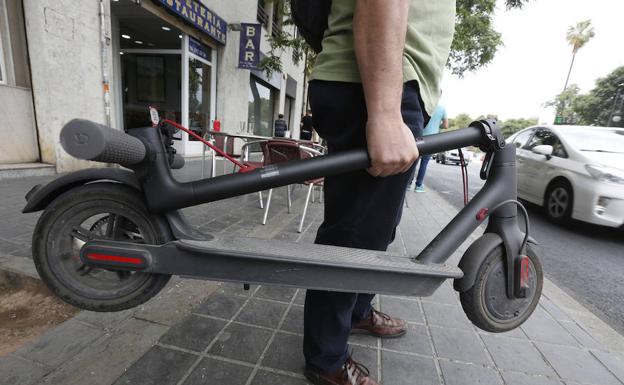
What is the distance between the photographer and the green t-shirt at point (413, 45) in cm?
116

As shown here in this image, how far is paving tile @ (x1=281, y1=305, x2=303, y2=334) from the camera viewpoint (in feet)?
5.93

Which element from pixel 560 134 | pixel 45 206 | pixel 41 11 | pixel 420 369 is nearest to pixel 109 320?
pixel 45 206

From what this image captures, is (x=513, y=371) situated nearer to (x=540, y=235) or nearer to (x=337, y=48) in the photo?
(x=337, y=48)

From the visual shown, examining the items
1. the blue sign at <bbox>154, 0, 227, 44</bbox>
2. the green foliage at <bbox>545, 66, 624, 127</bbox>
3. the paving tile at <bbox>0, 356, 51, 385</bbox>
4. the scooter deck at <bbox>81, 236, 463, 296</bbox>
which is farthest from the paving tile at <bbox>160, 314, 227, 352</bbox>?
the green foliage at <bbox>545, 66, 624, 127</bbox>

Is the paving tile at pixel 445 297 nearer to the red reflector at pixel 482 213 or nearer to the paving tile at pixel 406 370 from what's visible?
the paving tile at pixel 406 370

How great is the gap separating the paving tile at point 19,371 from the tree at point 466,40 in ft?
17.4

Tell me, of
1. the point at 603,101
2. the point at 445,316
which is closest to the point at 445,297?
the point at 445,316

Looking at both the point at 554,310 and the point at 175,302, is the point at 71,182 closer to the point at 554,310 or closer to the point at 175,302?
the point at 175,302

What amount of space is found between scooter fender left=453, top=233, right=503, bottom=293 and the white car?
429 centimetres

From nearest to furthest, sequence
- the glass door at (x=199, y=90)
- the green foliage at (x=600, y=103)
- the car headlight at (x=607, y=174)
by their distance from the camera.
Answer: the car headlight at (x=607, y=174)
the glass door at (x=199, y=90)
the green foliage at (x=600, y=103)

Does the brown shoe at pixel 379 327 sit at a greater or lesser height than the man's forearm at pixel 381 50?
lesser

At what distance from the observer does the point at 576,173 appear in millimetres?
4789

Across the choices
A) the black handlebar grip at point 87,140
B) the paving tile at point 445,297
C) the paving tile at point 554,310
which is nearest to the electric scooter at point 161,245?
the black handlebar grip at point 87,140

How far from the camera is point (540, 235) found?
4.59m
